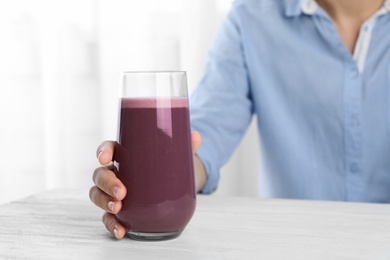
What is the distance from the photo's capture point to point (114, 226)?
789mm

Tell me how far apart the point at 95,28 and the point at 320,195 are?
112cm

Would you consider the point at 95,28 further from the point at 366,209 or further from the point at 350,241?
the point at 350,241

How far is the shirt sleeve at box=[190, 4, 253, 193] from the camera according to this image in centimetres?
153

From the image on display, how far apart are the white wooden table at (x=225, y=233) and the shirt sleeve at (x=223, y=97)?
47 cm

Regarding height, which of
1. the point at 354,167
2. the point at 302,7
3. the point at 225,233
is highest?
the point at 302,7

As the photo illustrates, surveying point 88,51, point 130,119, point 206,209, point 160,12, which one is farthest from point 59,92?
point 130,119

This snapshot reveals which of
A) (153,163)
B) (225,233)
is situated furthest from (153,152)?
(225,233)

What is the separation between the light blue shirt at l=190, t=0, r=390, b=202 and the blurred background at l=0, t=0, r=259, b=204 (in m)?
0.54

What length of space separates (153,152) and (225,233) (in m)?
0.15

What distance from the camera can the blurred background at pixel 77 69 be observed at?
2.20 m

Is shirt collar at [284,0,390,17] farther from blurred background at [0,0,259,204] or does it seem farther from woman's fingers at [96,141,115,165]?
Answer: woman's fingers at [96,141,115,165]

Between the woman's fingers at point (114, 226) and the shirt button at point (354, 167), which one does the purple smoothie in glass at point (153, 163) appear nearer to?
the woman's fingers at point (114, 226)

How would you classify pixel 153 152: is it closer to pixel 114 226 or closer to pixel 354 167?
pixel 114 226

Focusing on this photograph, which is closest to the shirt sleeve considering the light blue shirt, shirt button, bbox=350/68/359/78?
the light blue shirt
